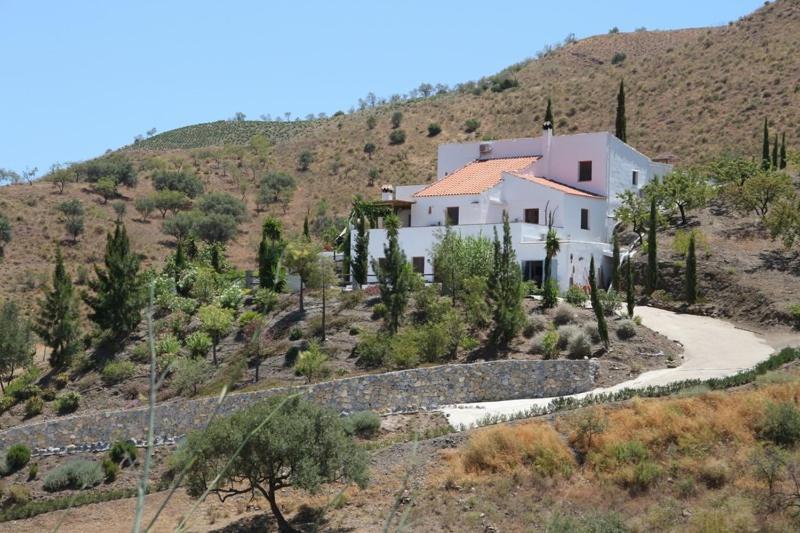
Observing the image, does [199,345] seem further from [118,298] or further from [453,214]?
[453,214]

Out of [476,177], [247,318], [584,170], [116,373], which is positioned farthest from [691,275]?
[116,373]

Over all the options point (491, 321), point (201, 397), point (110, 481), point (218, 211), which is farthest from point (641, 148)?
point (110, 481)

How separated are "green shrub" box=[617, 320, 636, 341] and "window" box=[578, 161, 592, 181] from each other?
51.3 feet

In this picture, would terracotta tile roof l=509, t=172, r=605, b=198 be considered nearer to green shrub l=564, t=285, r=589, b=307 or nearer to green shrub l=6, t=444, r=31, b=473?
green shrub l=564, t=285, r=589, b=307

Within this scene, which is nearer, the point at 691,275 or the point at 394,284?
the point at 394,284

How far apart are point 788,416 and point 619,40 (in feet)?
303

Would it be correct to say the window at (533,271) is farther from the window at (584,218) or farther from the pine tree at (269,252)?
the pine tree at (269,252)

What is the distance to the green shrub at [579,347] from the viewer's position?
3247 cm

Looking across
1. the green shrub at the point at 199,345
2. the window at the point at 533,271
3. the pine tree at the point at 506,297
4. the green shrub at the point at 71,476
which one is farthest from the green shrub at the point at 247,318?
the window at the point at 533,271

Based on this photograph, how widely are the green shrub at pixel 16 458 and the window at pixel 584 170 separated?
30.5 m

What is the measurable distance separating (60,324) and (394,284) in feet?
51.6

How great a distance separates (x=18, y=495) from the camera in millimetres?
27328

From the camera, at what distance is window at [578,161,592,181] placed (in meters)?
48.2

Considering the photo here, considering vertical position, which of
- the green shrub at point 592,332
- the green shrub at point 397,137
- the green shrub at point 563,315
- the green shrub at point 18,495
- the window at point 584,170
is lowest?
the green shrub at point 18,495
